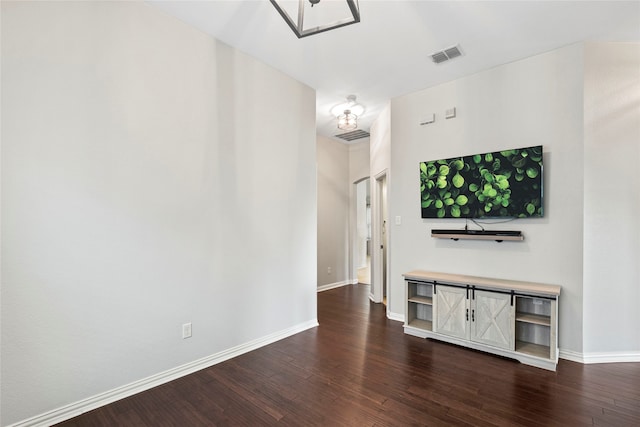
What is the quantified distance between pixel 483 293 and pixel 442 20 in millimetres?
2601

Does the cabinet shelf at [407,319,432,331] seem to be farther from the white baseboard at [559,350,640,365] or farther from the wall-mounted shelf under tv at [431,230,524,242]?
the white baseboard at [559,350,640,365]

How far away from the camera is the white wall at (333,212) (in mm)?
5984

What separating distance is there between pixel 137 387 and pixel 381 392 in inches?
75.4

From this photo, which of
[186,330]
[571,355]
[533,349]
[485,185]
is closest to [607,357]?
[571,355]

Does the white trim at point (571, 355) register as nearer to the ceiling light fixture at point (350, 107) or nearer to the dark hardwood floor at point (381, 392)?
the dark hardwood floor at point (381, 392)

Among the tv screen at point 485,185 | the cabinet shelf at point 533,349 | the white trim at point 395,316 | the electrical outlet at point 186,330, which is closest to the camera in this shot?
the electrical outlet at point 186,330

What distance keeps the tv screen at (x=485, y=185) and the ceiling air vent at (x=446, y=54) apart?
1.10 meters

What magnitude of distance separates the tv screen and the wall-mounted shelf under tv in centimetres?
18

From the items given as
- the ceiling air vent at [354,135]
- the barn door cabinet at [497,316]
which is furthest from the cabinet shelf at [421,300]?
the ceiling air vent at [354,135]

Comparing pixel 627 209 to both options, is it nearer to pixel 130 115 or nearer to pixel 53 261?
pixel 130 115

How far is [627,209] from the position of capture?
9.57ft

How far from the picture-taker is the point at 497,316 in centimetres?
302

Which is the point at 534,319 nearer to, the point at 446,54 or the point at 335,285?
the point at 446,54

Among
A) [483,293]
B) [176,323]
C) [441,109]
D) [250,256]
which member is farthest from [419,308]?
[176,323]
